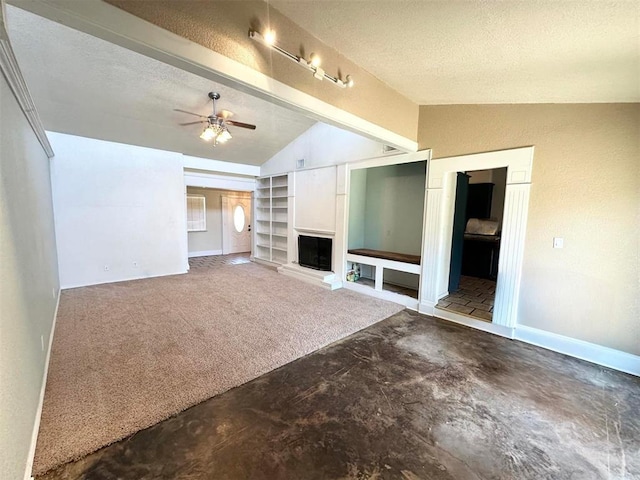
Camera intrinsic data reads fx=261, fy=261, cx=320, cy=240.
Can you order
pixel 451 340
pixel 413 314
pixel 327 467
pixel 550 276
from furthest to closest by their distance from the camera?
pixel 413 314, pixel 451 340, pixel 550 276, pixel 327 467

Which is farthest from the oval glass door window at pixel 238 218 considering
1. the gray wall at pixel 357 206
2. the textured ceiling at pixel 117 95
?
the gray wall at pixel 357 206

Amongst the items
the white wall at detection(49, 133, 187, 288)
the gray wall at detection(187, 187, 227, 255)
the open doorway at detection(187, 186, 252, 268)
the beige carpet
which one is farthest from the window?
the beige carpet

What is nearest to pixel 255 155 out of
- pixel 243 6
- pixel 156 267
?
pixel 156 267

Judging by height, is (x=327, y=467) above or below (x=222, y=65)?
below

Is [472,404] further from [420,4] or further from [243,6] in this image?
[243,6]

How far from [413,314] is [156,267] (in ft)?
17.9

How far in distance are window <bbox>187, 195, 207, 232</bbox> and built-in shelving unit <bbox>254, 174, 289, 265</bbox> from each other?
201 cm

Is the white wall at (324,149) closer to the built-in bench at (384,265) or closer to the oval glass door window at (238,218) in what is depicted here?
the built-in bench at (384,265)

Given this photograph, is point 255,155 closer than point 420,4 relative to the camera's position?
No

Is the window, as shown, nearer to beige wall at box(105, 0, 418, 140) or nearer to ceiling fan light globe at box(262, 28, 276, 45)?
beige wall at box(105, 0, 418, 140)

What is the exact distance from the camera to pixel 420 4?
1689 mm

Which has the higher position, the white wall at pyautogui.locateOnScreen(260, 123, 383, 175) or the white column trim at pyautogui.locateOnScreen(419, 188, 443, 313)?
the white wall at pyautogui.locateOnScreen(260, 123, 383, 175)

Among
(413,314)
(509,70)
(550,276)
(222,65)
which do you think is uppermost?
(509,70)

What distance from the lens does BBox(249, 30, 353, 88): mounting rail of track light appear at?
71.0 inches
